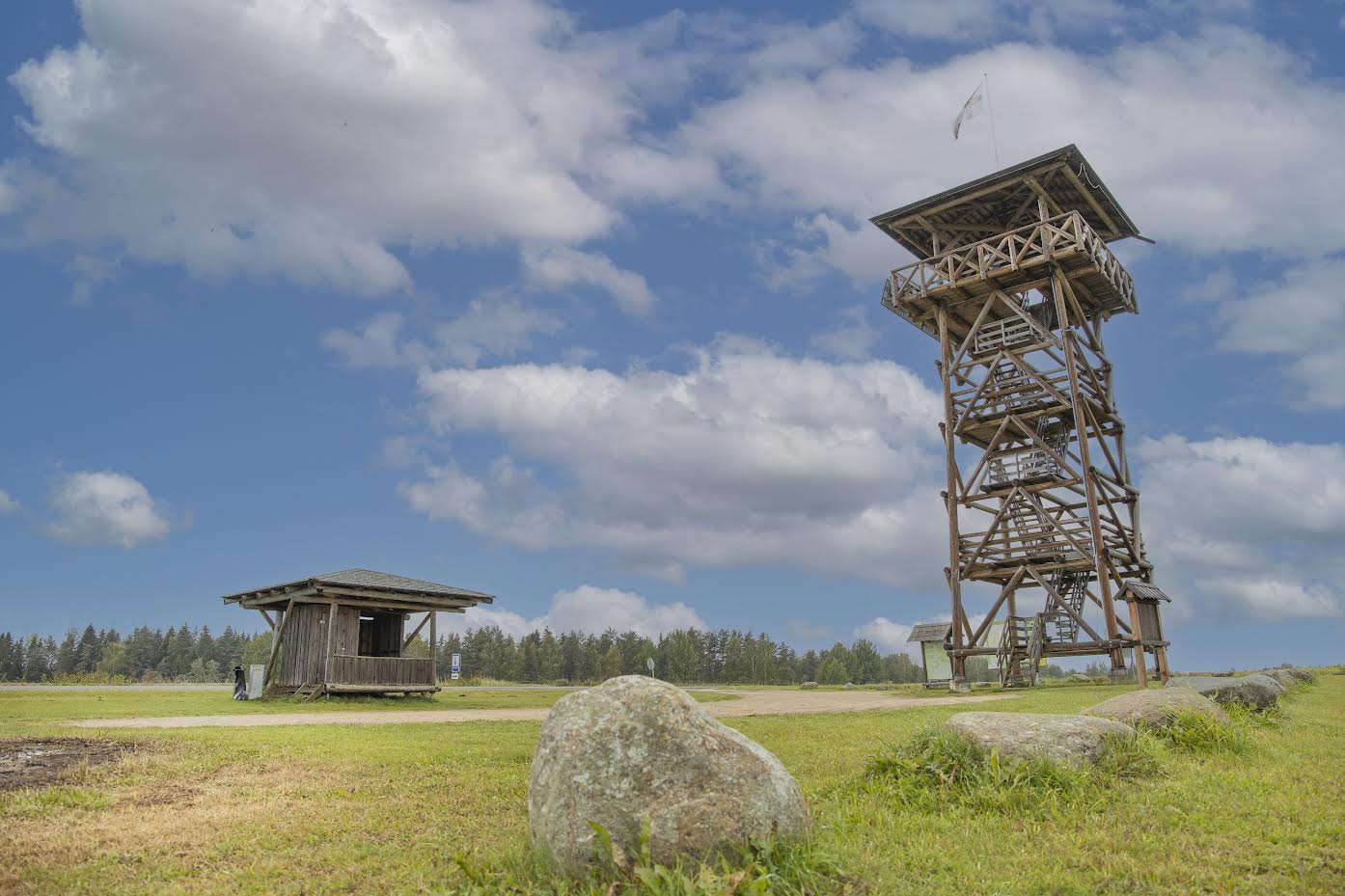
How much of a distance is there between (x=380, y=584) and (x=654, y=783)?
23.8 meters

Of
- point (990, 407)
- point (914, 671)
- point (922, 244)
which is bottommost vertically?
point (914, 671)

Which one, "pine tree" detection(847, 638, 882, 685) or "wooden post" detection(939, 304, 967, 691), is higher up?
"wooden post" detection(939, 304, 967, 691)

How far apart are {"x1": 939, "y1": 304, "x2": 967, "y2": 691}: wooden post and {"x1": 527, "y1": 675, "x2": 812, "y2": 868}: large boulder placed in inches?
934

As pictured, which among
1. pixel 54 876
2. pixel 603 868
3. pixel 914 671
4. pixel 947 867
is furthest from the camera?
pixel 914 671

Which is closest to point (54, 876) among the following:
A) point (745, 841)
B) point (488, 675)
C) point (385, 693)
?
point (745, 841)

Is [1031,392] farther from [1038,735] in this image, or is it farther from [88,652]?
[88,652]

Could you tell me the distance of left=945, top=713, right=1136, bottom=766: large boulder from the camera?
26.8 feet

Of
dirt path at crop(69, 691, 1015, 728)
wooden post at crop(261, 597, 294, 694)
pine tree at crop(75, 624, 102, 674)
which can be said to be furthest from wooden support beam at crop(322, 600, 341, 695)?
pine tree at crop(75, 624, 102, 674)

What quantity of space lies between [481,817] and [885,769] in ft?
13.2

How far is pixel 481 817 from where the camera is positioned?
8.11 m

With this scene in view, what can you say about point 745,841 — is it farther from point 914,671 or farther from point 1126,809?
point 914,671

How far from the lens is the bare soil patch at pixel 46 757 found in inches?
391

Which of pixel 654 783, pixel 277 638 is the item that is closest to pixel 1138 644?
pixel 654 783

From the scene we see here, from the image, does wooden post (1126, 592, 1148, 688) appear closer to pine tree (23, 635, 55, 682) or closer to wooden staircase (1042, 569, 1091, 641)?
wooden staircase (1042, 569, 1091, 641)
